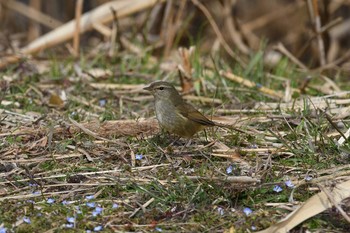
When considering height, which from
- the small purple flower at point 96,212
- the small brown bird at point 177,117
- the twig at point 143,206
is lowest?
the twig at point 143,206

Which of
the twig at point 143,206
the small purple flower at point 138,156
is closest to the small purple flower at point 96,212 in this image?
the twig at point 143,206

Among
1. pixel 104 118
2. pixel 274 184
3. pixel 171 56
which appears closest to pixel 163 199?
pixel 274 184

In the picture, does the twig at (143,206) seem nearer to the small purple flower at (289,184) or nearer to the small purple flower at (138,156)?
the small purple flower at (138,156)

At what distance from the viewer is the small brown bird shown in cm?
530

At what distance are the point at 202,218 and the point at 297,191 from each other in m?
0.70

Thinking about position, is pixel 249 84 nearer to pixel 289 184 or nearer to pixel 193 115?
pixel 193 115

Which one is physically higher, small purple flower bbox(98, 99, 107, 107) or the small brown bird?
the small brown bird

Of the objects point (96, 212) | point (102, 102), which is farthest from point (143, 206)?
point (102, 102)

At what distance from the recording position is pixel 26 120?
5.87 metres

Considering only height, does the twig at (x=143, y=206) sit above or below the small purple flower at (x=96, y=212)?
below

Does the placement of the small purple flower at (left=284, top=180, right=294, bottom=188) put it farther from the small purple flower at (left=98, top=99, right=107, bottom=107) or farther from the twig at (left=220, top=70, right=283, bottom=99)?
the small purple flower at (left=98, top=99, right=107, bottom=107)

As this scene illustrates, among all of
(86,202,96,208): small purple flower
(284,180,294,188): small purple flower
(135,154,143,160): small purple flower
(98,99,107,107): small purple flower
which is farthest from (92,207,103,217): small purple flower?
(98,99,107,107): small purple flower

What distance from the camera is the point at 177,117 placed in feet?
17.6

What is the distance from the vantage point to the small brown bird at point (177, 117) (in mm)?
5305
